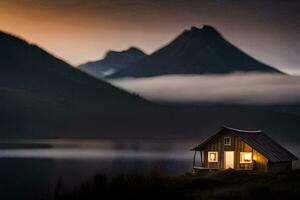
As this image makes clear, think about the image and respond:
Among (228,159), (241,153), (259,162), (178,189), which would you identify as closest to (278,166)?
(259,162)

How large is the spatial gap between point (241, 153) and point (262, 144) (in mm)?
2771

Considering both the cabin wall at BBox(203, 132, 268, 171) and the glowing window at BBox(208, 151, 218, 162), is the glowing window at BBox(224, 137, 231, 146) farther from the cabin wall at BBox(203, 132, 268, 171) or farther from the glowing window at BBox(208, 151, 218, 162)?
the glowing window at BBox(208, 151, 218, 162)

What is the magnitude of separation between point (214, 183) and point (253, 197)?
10.4 m

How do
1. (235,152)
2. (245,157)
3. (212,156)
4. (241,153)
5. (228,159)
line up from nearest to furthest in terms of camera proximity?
(245,157), (241,153), (235,152), (228,159), (212,156)

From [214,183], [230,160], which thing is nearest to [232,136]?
[230,160]

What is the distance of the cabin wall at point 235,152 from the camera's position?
62.3 m

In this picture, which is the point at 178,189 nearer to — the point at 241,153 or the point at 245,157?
the point at 245,157

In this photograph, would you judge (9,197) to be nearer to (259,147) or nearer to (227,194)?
(259,147)

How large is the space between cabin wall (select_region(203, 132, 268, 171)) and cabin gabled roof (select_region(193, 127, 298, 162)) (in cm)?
35

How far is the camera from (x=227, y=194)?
123 feet

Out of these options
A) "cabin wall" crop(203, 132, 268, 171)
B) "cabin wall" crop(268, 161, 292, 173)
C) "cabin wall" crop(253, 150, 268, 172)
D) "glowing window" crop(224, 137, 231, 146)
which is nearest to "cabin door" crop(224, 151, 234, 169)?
"cabin wall" crop(203, 132, 268, 171)

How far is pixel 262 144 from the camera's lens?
64812 millimetres

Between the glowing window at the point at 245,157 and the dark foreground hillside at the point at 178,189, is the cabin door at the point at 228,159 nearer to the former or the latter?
the glowing window at the point at 245,157

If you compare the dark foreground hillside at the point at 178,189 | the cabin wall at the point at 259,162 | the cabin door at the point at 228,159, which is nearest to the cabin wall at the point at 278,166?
the cabin wall at the point at 259,162
